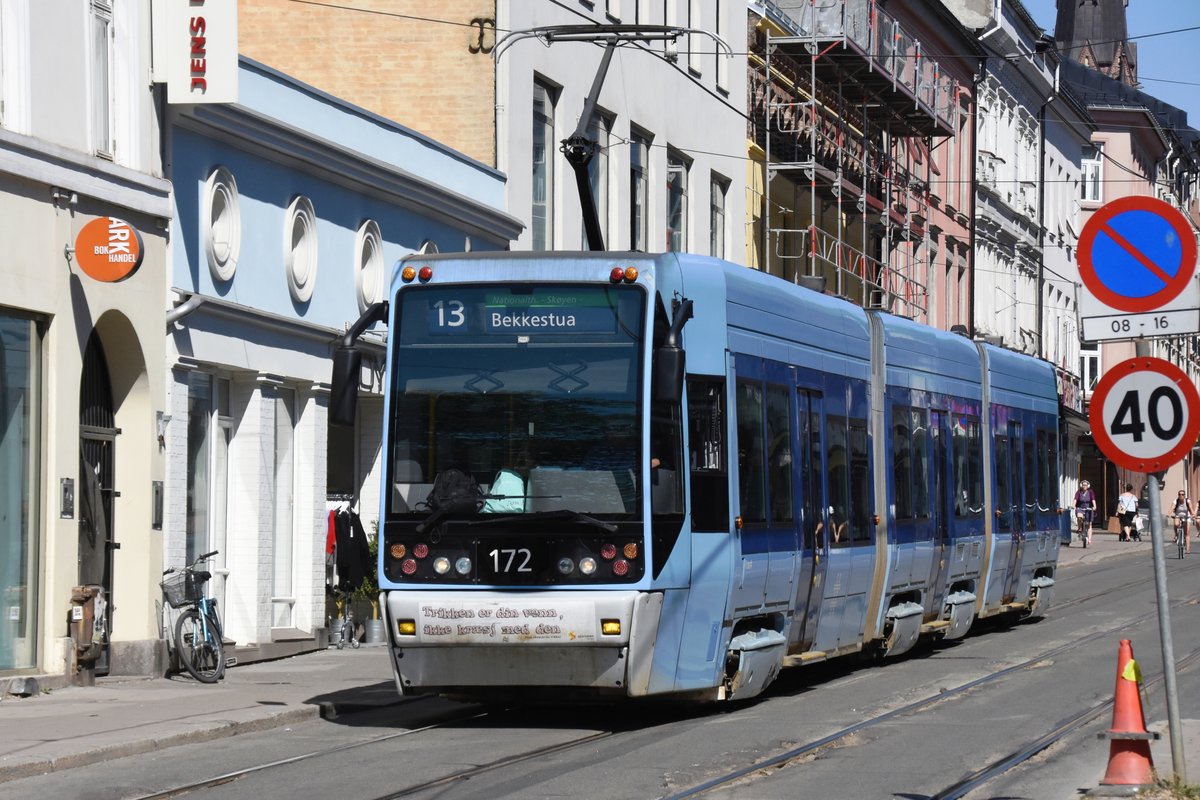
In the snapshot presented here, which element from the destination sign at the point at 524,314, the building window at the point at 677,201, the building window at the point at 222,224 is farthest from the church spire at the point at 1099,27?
the destination sign at the point at 524,314

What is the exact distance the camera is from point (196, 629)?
1903 centimetres

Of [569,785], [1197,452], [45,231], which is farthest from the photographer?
[1197,452]

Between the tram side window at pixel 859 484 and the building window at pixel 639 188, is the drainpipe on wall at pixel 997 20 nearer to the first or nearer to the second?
the building window at pixel 639 188

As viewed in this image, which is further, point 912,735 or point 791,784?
point 912,735

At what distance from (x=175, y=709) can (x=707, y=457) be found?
14.6ft

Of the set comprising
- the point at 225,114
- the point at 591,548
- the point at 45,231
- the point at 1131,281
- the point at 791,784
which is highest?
the point at 225,114

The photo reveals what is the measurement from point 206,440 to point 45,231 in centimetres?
387

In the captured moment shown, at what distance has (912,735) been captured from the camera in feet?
47.0

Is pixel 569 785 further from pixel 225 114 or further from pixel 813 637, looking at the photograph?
pixel 225 114

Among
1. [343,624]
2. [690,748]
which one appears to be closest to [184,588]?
[343,624]

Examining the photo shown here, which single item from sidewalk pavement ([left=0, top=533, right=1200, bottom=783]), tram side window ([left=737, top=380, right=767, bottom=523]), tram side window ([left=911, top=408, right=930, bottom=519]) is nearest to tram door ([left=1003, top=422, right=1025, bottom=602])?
tram side window ([left=911, top=408, right=930, bottom=519])

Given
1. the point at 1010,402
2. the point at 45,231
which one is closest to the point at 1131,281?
the point at 45,231

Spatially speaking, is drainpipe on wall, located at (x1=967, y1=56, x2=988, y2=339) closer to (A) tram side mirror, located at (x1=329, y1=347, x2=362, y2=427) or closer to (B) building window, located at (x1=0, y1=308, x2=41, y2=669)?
(B) building window, located at (x1=0, y1=308, x2=41, y2=669)

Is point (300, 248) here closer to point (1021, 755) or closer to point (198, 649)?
point (198, 649)
